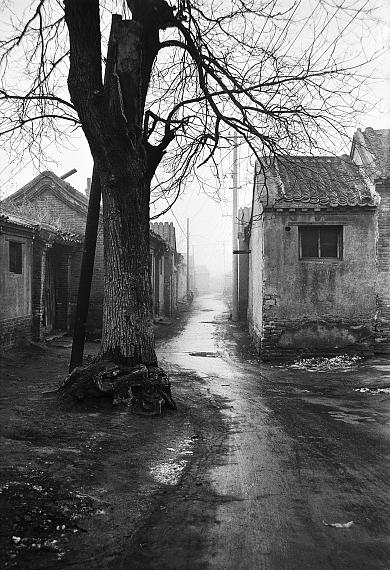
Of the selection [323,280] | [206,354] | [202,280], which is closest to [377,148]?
[323,280]

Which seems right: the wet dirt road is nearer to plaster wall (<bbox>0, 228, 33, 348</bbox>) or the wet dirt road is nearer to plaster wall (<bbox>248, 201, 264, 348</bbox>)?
plaster wall (<bbox>248, 201, 264, 348</bbox>)

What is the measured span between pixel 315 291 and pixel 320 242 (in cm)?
127

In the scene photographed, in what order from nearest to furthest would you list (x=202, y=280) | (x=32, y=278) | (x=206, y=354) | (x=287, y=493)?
(x=287, y=493) → (x=206, y=354) → (x=32, y=278) → (x=202, y=280)

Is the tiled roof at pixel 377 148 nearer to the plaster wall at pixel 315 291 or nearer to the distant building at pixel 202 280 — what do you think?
the plaster wall at pixel 315 291

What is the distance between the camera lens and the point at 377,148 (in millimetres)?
13953

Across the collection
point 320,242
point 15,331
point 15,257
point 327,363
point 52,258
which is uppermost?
point 320,242

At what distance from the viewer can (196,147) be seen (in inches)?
357

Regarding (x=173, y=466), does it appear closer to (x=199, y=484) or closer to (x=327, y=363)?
(x=199, y=484)

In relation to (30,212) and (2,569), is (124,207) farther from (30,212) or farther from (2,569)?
(30,212)

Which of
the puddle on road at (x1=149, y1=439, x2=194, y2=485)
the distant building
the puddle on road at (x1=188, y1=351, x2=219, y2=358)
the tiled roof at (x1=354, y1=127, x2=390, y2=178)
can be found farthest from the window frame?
the distant building

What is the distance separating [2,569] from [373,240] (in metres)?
11.9

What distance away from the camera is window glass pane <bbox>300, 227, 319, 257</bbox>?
13.1 meters

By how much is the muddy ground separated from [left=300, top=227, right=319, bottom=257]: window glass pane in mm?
6467

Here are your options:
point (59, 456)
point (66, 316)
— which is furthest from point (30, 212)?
point (59, 456)
